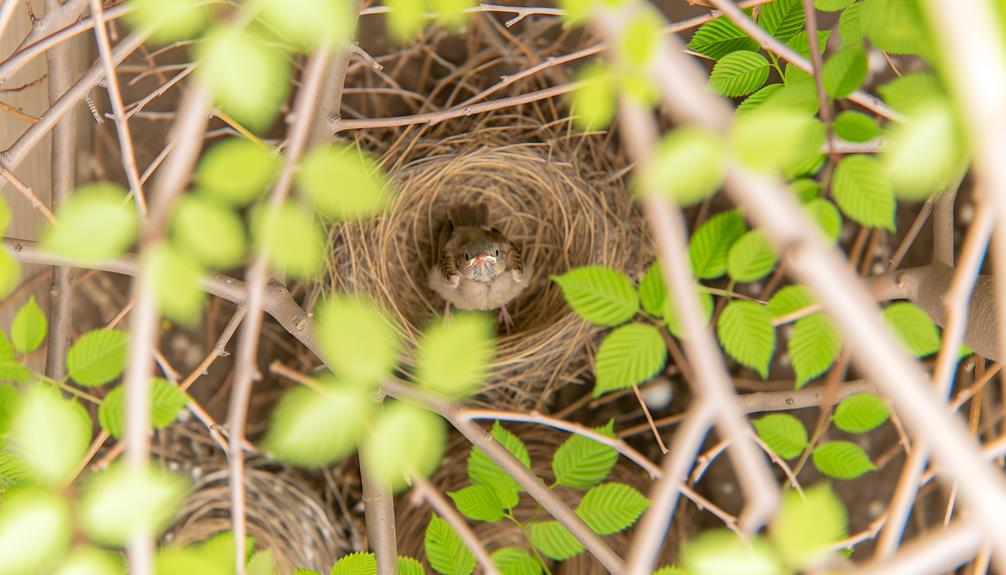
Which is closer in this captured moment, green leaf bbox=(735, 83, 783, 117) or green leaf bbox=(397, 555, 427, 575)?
green leaf bbox=(735, 83, 783, 117)

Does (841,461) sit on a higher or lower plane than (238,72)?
lower

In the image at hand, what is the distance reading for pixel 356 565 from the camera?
2.91 ft

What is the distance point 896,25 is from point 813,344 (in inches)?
14.7

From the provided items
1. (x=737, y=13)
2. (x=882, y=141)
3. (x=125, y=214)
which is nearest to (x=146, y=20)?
(x=125, y=214)

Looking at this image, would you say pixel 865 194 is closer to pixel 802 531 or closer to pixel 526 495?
pixel 802 531

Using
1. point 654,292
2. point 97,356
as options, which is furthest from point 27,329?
point 654,292

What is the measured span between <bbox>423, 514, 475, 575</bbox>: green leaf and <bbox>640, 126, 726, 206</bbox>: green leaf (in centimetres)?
76

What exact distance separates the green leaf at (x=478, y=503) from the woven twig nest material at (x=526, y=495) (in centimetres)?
44

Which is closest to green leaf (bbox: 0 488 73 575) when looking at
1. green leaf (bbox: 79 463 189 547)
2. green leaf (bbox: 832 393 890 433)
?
green leaf (bbox: 79 463 189 547)

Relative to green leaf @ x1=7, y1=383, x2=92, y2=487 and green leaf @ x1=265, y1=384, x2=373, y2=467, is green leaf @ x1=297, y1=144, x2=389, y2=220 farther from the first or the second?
green leaf @ x1=7, y1=383, x2=92, y2=487

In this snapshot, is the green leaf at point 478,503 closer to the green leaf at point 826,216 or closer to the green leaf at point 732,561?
the green leaf at point 826,216

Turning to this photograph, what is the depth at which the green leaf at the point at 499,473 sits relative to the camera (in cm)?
106

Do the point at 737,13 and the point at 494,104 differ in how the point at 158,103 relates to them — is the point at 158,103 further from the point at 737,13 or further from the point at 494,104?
the point at 737,13

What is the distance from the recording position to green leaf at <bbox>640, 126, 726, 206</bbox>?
0.37 metres
